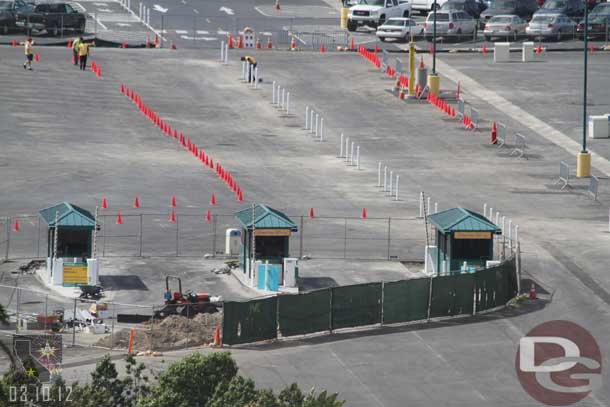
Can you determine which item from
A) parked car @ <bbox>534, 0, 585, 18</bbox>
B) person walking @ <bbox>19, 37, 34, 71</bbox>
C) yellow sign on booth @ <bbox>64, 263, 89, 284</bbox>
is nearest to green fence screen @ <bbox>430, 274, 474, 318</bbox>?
yellow sign on booth @ <bbox>64, 263, 89, 284</bbox>

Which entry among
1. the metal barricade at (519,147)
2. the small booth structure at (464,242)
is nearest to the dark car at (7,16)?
the metal barricade at (519,147)

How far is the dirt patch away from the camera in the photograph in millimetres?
38594

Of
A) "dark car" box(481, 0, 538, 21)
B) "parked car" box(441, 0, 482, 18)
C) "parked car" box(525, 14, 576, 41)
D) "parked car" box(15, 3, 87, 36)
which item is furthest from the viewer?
"dark car" box(481, 0, 538, 21)

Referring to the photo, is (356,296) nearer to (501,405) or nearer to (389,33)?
(501,405)

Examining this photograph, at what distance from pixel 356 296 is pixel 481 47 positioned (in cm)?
5158

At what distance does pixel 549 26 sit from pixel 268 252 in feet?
160

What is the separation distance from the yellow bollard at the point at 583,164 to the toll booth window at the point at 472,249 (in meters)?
16.7

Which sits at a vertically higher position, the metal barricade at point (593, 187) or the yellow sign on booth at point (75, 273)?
the metal barricade at point (593, 187)

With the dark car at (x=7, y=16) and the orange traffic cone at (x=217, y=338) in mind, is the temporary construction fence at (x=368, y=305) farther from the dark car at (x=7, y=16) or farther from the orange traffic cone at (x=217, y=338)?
the dark car at (x=7, y=16)

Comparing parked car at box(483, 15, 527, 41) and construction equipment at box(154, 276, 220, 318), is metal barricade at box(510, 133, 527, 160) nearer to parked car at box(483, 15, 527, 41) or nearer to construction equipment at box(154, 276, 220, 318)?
parked car at box(483, 15, 527, 41)

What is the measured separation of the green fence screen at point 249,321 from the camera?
39.1 metres

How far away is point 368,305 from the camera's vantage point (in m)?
41.5

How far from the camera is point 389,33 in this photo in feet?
296

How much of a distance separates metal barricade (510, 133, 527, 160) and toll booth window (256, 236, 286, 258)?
21753 millimetres
